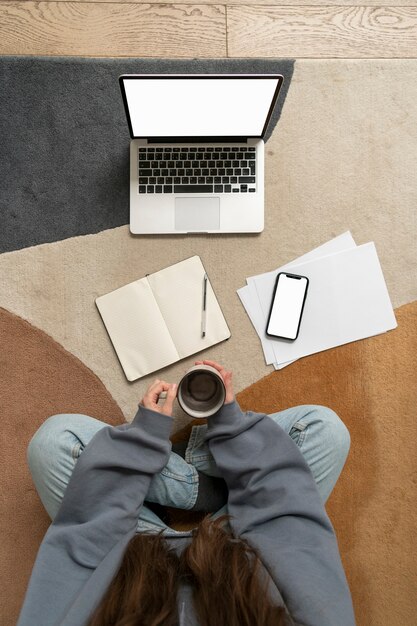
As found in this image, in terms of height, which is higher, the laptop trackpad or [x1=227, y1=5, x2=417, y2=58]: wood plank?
[x1=227, y1=5, x2=417, y2=58]: wood plank

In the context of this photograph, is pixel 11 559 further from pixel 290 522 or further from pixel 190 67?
pixel 190 67

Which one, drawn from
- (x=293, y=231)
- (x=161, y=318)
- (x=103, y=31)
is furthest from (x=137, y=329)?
(x=103, y=31)

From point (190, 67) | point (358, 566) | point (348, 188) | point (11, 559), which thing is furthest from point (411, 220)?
point (11, 559)

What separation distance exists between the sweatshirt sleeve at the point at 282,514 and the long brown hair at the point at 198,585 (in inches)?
2.5

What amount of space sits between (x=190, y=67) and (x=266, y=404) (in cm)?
73

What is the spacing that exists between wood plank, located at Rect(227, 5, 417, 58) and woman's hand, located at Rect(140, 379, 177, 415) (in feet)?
2.36

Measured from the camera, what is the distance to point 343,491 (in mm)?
990

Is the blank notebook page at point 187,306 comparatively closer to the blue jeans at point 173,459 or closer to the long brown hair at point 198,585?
the blue jeans at point 173,459

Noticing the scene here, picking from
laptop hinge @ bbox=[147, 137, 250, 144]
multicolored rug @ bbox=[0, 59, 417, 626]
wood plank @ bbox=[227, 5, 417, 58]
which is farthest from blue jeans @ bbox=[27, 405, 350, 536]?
wood plank @ bbox=[227, 5, 417, 58]

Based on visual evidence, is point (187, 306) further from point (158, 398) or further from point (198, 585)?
point (198, 585)

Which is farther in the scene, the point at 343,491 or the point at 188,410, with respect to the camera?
the point at 343,491

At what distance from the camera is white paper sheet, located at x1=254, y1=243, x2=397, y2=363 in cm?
99

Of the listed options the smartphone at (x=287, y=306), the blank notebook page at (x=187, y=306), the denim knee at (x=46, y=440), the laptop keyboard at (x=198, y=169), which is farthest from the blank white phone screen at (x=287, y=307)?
the denim knee at (x=46, y=440)

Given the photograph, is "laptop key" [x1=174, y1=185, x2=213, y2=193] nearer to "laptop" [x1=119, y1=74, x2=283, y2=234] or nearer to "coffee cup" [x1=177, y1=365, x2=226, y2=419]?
"laptop" [x1=119, y1=74, x2=283, y2=234]
